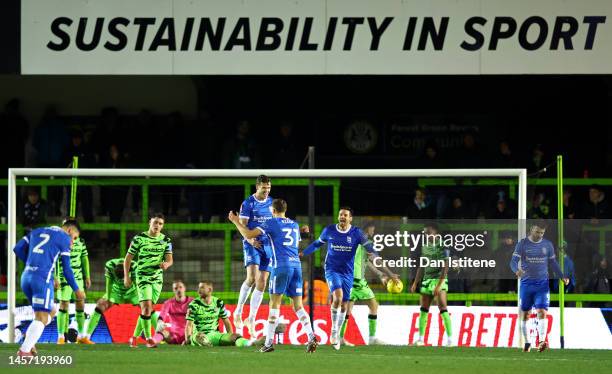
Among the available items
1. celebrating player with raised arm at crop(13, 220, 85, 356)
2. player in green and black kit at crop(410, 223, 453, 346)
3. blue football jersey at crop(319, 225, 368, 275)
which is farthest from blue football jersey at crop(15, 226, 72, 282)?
player in green and black kit at crop(410, 223, 453, 346)

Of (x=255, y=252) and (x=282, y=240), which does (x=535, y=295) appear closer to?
(x=282, y=240)

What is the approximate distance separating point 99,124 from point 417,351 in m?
6.95

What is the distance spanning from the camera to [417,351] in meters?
14.5

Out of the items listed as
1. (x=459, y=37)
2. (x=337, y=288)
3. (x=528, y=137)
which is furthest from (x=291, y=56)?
(x=528, y=137)

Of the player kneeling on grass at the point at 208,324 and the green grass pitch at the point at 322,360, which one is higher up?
the player kneeling on grass at the point at 208,324

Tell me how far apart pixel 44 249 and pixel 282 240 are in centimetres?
266

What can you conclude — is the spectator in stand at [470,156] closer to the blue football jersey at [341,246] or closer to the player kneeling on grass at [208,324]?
the blue football jersey at [341,246]

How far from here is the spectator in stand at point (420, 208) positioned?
53.0ft

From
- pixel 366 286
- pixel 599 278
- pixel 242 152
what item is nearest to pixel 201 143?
pixel 242 152

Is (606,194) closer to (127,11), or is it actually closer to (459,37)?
(459,37)

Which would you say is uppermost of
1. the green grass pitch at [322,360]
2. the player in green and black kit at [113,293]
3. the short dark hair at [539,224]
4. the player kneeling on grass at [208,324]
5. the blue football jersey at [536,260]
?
the short dark hair at [539,224]

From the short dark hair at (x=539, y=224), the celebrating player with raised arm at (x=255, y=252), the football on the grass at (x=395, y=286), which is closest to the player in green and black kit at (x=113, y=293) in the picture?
the celebrating player with raised arm at (x=255, y=252)

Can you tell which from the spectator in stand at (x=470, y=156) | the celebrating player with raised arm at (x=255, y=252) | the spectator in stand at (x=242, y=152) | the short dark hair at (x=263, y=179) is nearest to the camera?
the short dark hair at (x=263, y=179)

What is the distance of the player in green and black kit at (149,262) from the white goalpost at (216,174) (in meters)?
0.83
